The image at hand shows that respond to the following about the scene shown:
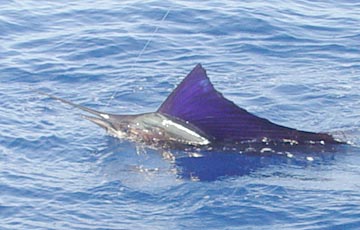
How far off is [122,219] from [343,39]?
6.80 meters

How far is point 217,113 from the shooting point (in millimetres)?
9266

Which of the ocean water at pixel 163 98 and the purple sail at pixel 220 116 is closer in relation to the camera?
the ocean water at pixel 163 98

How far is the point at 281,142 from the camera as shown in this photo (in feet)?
30.6

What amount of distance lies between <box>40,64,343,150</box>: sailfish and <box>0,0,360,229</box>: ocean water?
6.7 inches

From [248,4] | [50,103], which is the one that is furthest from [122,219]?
[248,4]

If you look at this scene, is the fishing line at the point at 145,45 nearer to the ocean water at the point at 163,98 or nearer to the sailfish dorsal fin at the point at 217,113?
the ocean water at the point at 163,98

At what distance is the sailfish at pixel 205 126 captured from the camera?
922cm

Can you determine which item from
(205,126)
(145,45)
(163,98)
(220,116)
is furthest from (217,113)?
(145,45)

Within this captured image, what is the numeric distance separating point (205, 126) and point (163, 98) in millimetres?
1924

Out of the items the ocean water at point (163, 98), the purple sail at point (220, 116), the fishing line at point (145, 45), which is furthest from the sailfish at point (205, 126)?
the fishing line at point (145, 45)

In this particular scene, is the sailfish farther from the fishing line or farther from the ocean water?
the fishing line

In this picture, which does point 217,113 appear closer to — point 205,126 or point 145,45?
point 205,126

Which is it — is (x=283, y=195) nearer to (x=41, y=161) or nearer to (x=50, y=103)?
(x=41, y=161)

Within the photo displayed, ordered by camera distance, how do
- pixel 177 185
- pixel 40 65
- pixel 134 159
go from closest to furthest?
pixel 177 185, pixel 134 159, pixel 40 65
